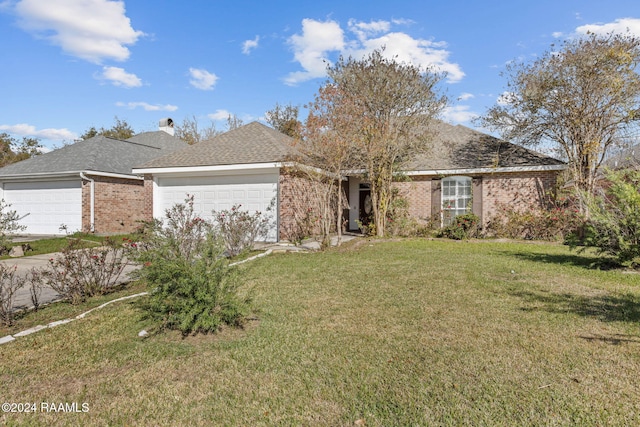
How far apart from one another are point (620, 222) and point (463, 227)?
6.29 m

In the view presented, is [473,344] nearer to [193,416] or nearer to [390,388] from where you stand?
[390,388]

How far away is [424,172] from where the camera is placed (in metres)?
14.6

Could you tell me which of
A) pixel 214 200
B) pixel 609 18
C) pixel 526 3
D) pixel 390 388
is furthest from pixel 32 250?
pixel 609 18

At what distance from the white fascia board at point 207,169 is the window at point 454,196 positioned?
680 centimetres

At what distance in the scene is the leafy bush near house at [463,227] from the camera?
535 inches

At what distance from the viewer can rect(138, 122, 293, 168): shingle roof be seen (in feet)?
41.7

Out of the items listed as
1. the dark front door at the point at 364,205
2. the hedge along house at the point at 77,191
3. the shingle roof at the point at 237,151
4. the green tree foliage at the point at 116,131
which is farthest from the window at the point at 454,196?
the green tree foliage at the point at 116,131

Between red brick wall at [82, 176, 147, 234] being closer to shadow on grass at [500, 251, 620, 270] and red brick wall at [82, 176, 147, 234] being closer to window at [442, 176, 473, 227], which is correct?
window at [442, 176, 473, 227]

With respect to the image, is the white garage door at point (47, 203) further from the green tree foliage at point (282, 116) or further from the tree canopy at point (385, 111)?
the green tree foliage at point (282, 116)

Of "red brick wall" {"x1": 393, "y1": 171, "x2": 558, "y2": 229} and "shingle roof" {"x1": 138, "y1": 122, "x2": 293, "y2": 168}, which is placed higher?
"shingle roof" {"x1": 138, "y1": 122, "x2": 293, "y2": 168}

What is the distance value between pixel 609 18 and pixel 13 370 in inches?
636

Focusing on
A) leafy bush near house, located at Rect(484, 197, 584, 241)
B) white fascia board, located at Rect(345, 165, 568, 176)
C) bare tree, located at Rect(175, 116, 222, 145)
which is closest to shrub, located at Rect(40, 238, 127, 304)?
white fascia board, located at Rect(345, 165, 568, 176)

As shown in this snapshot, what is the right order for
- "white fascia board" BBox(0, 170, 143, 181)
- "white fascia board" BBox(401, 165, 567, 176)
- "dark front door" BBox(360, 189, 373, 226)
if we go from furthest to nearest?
"dark front door" BBox(360, 189, 373, 226), "white fascia board" BBox(0, 170, 143, 181), "white fascia board" BBox(401, 165, 567, 176)

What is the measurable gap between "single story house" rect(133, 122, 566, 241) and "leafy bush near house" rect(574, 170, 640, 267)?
232 inches
